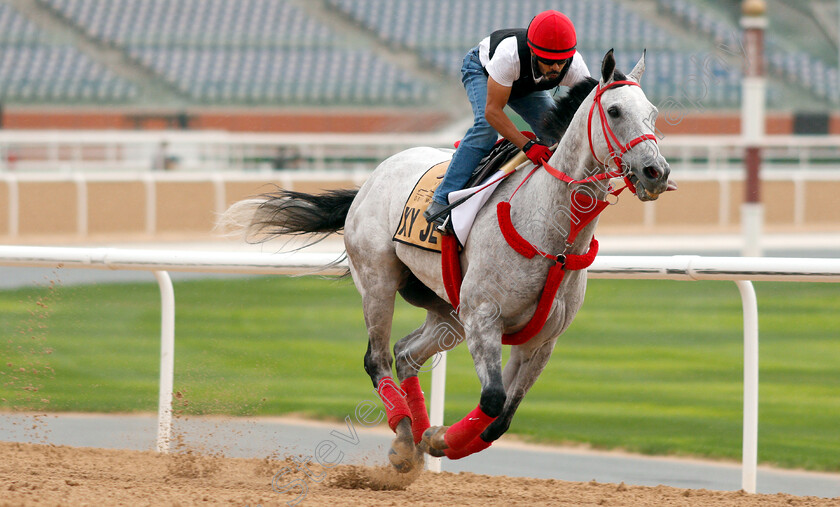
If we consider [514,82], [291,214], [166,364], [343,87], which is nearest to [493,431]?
[514,82]

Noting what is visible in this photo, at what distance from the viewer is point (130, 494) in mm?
3465

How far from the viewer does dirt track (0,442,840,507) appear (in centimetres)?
347

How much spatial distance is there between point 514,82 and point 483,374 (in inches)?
41.7

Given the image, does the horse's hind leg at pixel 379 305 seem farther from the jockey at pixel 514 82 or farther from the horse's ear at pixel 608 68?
the horse's ear at pixel 608 68

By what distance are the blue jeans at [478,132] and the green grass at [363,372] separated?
1.30 m

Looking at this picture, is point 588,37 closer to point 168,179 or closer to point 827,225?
point 827,225

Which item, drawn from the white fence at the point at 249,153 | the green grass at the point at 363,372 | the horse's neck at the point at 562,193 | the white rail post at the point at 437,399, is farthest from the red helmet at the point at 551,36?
the white fence at the point at 249,153

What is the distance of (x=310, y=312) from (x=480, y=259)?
5.81 meters

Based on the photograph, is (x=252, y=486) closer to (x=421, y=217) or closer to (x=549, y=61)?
(x=421, y=217)

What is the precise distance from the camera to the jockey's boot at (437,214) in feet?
12.2

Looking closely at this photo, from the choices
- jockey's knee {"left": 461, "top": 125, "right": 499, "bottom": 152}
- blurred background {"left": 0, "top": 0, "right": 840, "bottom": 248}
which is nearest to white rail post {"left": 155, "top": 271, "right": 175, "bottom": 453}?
jockey's knee {"left": 461, "top": 125, "right": 499, "bottom": 152}

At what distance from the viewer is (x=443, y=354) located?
440 cm

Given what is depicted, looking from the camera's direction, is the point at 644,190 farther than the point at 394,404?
No

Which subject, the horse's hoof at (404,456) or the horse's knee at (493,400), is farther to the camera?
the horse's hoof at (404,456)
